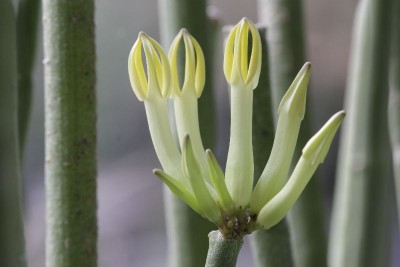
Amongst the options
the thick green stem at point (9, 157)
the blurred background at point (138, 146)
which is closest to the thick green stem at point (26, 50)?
the thick green stem at point (9, 157)

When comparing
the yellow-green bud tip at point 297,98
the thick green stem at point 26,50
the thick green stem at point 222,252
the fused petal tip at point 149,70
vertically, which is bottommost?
the thick green stem at point 222,252

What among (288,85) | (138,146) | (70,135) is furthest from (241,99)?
(138,146)

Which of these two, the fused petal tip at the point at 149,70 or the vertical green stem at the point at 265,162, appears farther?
the vertical green stem at the point at 265,162

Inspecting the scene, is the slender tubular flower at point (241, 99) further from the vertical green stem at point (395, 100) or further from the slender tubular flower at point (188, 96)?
the vertical green stem at point (395, 100)

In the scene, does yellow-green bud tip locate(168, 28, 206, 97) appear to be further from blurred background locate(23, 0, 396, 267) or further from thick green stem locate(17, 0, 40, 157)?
blurred background locate(23, 0, 396, 267)

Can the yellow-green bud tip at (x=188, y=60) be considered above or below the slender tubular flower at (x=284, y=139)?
above

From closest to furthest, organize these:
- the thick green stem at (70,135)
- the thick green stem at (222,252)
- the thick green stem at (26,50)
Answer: the thick green stem at (222,252) → the thick green stem at (70,135) → the thick green stem at (26,50)

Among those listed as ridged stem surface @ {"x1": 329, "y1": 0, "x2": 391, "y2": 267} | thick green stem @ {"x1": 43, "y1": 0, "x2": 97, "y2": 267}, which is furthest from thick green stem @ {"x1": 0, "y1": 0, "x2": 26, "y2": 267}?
ridged stem surface @ {"x1": 329, "y1": 0, "x2": 391, "y2": 267}

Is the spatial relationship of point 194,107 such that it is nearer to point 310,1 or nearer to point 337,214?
point 337,214
